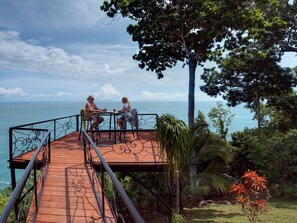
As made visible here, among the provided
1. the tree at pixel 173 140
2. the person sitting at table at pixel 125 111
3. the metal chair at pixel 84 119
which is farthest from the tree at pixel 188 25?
the tree at pixel 173 140

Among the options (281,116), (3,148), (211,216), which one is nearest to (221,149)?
(211,216)

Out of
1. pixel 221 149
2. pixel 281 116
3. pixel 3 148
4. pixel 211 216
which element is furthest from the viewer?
pixel 3 148

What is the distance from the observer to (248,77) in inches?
639

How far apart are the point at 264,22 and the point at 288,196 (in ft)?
24.3

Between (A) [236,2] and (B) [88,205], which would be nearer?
(B) [88,205]

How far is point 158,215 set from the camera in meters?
9.54

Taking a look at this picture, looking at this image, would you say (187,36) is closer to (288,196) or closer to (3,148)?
(288,196)

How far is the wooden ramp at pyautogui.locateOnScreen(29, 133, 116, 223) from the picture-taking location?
393 centimetres

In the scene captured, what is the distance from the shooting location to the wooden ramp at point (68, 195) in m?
3.93

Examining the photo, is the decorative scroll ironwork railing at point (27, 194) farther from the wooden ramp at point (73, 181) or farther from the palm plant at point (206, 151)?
the palm plant at point (206, 151)

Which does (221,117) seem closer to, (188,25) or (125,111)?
(188,25)

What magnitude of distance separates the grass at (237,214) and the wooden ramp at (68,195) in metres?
4.06

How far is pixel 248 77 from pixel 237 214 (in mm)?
9809

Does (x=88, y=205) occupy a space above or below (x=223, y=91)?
below
